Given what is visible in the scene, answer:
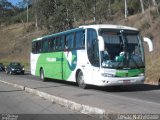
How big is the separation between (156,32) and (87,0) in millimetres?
9182

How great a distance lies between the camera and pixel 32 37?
97.6 meters

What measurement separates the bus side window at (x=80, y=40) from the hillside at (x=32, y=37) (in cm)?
639

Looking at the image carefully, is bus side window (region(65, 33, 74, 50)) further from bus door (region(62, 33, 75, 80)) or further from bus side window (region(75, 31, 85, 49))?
bus side window (region(75, 31, 85, 49))

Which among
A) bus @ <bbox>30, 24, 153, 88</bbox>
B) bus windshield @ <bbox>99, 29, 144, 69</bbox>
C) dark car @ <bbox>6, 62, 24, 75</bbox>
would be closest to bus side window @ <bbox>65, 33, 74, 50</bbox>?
bus @ <bbox>30, 24, 153, 88</bbox>

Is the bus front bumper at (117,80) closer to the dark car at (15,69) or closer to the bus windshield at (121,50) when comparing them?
the bus windshield at (121,50)

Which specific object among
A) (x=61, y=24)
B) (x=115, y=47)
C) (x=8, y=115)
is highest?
(x=61, y=24)

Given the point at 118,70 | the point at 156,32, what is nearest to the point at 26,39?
the point at 156,32

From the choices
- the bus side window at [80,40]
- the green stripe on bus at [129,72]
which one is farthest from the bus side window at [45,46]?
the green stripe on bus at [129,72]

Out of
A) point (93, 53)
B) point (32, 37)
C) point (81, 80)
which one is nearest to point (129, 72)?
point (93, 53)

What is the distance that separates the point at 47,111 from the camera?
14.5 metres

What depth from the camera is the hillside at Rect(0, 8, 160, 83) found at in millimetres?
35841

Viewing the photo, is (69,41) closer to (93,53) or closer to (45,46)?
(93,53)

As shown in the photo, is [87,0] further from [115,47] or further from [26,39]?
[26,39]

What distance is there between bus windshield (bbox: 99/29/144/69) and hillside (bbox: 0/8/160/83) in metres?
6.64
